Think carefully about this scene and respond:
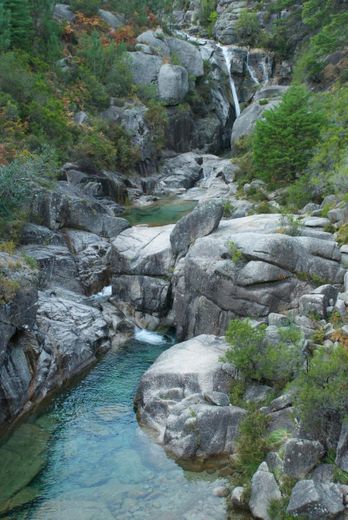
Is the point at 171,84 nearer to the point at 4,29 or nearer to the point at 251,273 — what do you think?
the point at 4,29

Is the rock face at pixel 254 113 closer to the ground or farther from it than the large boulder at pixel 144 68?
closer to the ground

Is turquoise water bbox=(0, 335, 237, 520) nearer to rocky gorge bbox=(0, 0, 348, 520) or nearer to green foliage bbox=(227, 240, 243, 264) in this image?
rocky gorge bbox=(0, 0, 348, 520)

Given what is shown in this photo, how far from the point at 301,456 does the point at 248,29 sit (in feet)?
194

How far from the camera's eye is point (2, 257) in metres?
18.8

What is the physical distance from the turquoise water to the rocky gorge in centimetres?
31

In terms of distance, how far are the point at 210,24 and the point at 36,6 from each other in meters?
32.3

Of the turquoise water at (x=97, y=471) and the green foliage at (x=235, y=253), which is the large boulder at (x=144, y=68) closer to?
the green foliage at (x=235, y=253)

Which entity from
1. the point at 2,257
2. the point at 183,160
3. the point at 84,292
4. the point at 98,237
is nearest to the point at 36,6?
the point at 183,160

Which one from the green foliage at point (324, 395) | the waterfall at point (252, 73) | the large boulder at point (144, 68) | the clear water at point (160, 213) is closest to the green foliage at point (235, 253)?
the green foliage at point (324, 395)

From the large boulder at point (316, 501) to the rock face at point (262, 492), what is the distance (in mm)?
742

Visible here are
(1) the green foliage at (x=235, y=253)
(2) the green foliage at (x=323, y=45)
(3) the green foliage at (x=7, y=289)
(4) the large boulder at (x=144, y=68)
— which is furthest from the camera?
(4) the large boulder at (x=144, y=68)

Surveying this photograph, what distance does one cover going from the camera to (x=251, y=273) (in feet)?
64.5

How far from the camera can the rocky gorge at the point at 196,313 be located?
12.6 meters

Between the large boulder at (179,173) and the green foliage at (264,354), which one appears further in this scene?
the large boulder at (179,173)
